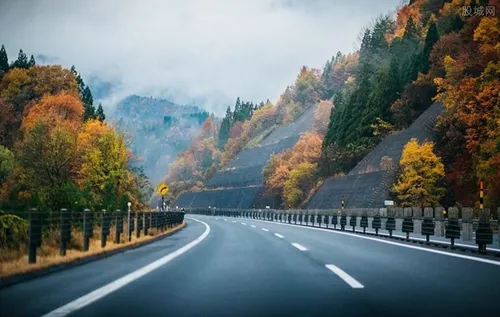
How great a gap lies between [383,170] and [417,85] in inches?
675

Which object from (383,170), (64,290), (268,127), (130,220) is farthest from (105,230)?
(268,127)

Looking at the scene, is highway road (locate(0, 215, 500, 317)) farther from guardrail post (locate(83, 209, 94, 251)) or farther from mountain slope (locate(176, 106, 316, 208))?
mountain slope (locate(176, 106, 316, 208))

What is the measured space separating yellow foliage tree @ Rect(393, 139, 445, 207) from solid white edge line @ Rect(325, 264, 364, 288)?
154 feet

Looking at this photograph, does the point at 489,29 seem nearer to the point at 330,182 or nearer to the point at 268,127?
the point at 330,182

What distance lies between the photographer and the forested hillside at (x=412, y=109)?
5078cm

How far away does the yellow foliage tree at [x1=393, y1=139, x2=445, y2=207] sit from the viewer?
58.4 meters

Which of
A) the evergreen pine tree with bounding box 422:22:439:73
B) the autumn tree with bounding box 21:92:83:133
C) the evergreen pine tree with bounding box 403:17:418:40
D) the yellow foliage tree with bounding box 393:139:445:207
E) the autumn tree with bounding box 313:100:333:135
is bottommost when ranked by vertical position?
the yellow foliage tree with bounding box 393:139:445:207

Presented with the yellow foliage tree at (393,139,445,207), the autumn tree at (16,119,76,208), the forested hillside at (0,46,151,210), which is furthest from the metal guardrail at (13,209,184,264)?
the yellow foliage tree at (393,139,445,207)

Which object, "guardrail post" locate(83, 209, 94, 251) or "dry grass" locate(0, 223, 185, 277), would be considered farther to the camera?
"guardrail post" locate(83, 209, 94, 251)

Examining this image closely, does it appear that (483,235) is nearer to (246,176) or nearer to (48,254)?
(48,254)

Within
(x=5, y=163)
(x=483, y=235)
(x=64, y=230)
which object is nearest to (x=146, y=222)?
(x=64, y=230)

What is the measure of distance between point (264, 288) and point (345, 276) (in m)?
2.22

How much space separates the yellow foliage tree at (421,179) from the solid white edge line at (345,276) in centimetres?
4708

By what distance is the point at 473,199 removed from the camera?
176 ft
